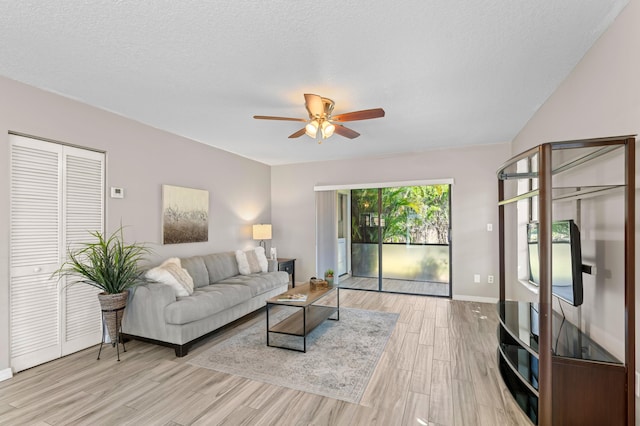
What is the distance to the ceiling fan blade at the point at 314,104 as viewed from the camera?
2.48m

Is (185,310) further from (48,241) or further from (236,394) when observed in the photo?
(48,241)

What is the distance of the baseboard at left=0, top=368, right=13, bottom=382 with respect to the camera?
246 cm

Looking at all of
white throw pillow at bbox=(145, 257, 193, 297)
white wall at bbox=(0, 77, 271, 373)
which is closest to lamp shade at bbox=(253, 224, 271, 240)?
white wall at bbox=(0, 77, 271, 373)

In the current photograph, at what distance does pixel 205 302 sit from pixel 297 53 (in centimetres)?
255

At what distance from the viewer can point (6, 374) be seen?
8.14 ft

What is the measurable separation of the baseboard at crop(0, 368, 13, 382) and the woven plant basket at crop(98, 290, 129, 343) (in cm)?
70

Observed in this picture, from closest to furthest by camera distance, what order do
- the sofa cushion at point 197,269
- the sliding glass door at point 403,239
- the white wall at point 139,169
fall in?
the white wall at point 139,169 → the sofa cushion at point 197,269 → the sliding glass door at point 403,239

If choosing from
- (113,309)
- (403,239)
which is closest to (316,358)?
(113,309)

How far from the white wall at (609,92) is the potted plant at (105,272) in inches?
155

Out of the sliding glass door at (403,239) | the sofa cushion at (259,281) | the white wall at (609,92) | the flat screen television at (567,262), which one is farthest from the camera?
the sliding glass door at (403,239)

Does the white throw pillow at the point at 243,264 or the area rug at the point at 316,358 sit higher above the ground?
the white throw pillow at the point at 243,264

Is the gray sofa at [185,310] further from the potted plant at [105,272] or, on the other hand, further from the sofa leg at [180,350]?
the potted plant at [105,272]

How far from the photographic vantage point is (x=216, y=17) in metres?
1.77

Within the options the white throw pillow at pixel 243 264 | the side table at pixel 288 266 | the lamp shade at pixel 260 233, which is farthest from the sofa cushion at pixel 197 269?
the side table at pixel 288 266
